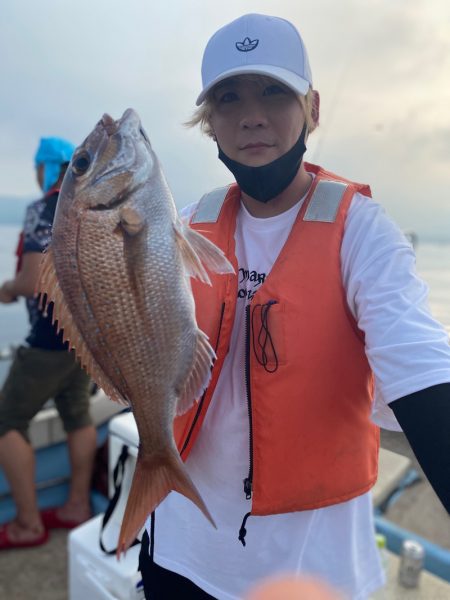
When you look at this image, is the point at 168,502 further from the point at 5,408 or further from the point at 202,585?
the point at 5,408

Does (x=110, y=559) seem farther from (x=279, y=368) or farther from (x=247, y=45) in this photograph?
→ (x=247, y=45)

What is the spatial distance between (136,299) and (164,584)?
0.97 m

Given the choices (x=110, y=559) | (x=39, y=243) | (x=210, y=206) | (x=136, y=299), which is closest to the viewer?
(x=136, y=299)

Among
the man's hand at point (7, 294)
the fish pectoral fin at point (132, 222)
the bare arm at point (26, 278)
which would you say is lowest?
the man's hand at point (7, 294)

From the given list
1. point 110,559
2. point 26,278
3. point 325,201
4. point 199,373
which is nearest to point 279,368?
point 199,373

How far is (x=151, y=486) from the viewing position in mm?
1354

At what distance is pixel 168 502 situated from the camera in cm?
161

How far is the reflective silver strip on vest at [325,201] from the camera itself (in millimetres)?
1447

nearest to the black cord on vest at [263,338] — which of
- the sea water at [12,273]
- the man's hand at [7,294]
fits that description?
the sea water at [12,273]

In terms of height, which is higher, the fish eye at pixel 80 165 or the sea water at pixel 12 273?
the fish eye at pixel 80 165

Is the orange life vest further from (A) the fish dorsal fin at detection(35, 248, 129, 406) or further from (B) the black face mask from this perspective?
(A) the fish dorsal fin at detection(35, 248, 129, 406)

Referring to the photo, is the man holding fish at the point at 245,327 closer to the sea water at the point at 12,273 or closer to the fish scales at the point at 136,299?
the fish scales at the point at 136,299

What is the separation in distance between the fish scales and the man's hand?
7.50 ft

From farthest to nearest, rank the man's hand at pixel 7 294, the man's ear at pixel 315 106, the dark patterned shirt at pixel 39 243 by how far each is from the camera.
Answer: the man's hand at pixel 7 294
the dark patterned shirt at pixel 39 243
the man's ear at pixel 315 106
